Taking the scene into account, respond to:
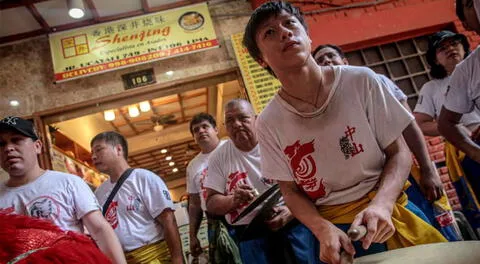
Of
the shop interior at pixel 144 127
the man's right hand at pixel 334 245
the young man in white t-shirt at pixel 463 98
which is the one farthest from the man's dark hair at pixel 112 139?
the young man in white t-shirt at pixel 463 98

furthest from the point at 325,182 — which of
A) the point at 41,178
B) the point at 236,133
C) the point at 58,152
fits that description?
the point at 58,152

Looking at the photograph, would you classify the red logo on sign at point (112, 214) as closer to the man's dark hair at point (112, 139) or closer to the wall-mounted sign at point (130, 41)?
the man's dark hair at point (112, 139)

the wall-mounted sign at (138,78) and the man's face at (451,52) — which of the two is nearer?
the man's face at (451,52)

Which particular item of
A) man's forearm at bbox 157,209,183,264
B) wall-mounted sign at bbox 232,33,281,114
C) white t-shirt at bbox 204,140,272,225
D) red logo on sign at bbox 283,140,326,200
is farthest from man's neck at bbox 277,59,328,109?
wall-mounted sign at bbox 232,33,281,114

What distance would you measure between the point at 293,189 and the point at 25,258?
3.58 ft

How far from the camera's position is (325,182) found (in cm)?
142

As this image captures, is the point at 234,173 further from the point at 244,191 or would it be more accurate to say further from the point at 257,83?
the point at 257,83

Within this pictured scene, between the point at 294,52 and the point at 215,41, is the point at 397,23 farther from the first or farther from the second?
the point at 294,52

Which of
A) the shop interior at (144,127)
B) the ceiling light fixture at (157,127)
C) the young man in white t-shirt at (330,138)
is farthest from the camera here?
the ceiling light fixture at (157,127)

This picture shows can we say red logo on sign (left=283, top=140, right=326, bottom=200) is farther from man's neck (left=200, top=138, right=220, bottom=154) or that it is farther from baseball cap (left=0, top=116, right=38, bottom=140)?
man's neck (left=200, top=138, right=220, bottom=154)

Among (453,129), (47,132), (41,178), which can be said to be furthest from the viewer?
(47,132)

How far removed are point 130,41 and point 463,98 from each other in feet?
13.8

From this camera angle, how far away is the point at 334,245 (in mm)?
1111

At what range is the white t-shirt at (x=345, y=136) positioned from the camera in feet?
4.49
